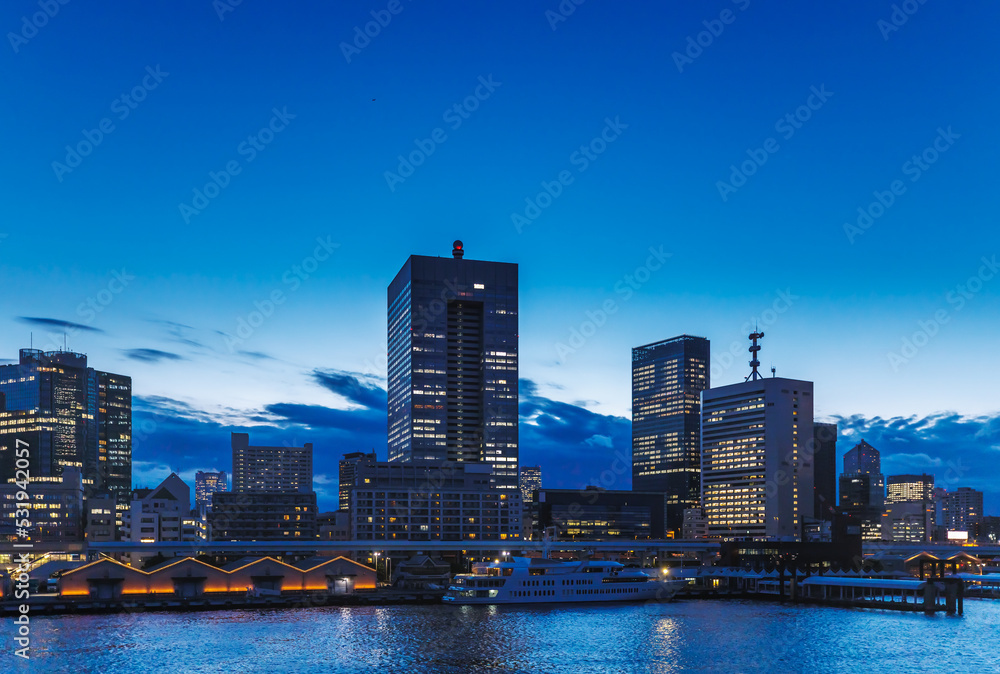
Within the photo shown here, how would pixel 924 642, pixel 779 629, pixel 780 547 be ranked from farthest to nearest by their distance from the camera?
pixel 780 547 < pixel 779 629 < pixel 924 642

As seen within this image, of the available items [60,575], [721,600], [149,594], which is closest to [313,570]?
[149,594]

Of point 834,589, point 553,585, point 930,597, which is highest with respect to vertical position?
point 553,585

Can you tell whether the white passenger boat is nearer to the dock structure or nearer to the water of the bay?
the water of the bay

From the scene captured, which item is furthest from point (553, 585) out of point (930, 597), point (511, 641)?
point (930, 597)

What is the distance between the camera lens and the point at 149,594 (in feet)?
401

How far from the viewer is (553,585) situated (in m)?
128

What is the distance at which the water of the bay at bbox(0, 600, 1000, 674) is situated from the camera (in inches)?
3100

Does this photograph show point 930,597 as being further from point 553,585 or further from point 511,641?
point 511,641

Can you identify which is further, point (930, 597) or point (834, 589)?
point (834, 589)

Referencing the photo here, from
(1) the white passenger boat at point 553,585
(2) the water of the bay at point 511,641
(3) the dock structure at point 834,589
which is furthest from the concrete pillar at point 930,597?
(1) the white passenger boat at point 553,585

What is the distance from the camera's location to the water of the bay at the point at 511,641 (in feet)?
258

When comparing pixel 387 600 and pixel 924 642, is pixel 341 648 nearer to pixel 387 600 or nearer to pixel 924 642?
pixel 387 600

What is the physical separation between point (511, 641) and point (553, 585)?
126 feet

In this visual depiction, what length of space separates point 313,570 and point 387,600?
1249 centimetres
